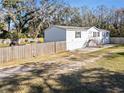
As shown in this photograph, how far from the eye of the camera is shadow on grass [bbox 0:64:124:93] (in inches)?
332

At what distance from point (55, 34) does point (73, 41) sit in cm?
253

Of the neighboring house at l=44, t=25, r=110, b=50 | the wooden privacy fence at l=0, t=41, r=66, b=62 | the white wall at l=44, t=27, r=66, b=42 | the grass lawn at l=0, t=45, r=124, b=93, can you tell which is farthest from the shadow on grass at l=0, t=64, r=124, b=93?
the white wall at l=44, t=27, r=66, b=42

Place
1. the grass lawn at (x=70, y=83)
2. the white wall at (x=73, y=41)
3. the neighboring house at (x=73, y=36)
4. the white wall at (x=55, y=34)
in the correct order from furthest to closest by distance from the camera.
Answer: the white wall at (x=55, y=34)
the neighboring house at (x=73, y=36)
the white wall at (x=73, y=41)
the grass lawn at (x=70, y=83)

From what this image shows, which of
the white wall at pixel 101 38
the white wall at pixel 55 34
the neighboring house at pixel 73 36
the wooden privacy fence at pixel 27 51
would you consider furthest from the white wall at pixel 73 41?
the wooden privacy fence at pixel 27 51

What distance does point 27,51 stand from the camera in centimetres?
1825

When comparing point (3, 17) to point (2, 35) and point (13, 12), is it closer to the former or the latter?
point (13, 12)

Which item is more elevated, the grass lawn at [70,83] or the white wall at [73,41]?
the white wall at [73,41]

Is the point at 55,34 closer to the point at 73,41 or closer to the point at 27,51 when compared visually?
the point at 73,41

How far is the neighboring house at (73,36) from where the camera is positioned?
86.9 ft

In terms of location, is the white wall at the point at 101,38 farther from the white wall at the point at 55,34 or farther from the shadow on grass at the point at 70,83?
the shadow on grass at the point at 70,83

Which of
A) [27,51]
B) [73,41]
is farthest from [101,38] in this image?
[27,51]

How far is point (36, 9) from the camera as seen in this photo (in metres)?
40.3

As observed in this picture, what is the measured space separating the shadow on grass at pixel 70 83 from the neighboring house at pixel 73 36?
48.9ft

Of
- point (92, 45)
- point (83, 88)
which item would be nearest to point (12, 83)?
point (83, 88)
